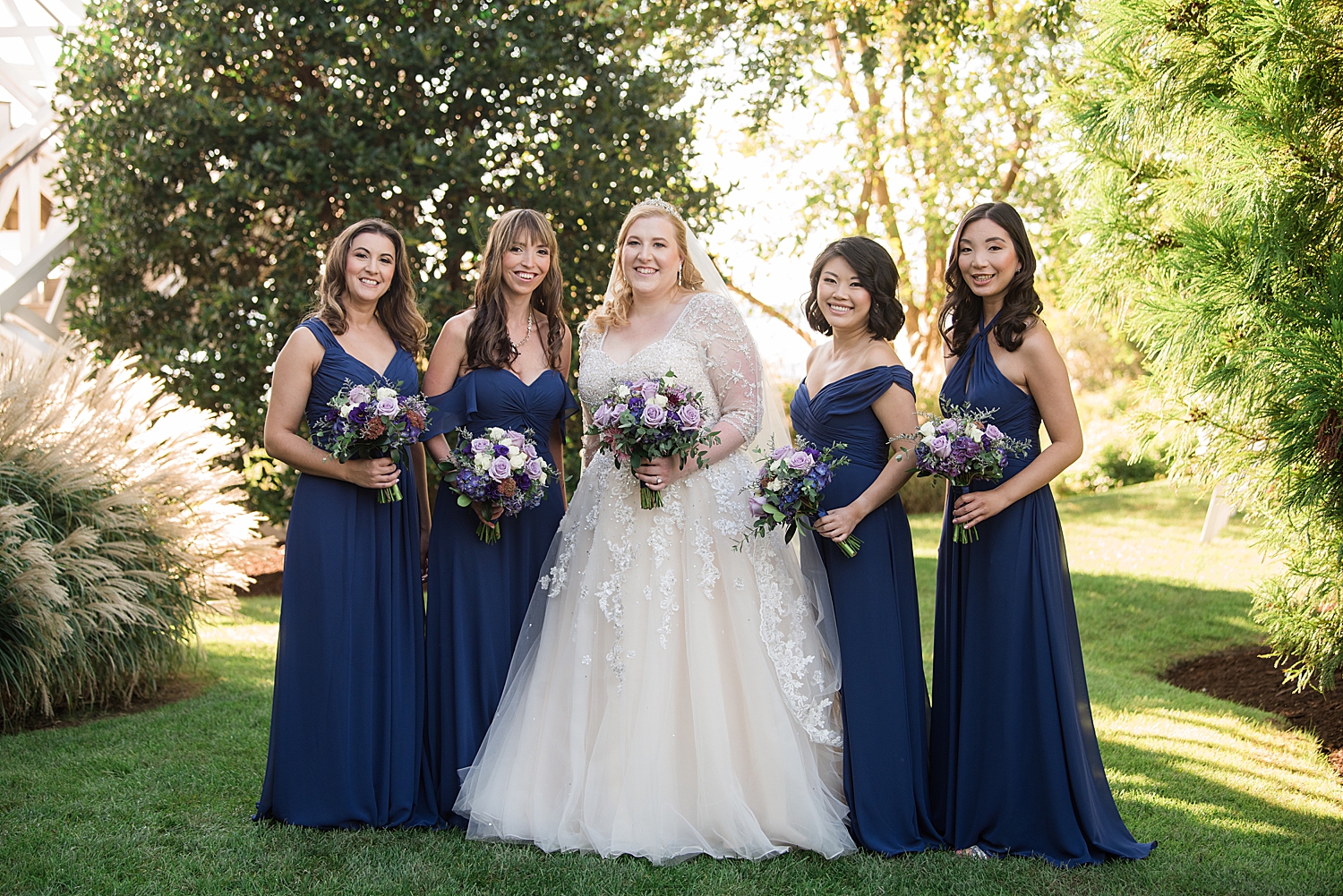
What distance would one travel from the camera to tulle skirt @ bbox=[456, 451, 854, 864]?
13.0ft

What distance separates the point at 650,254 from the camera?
4.49 m

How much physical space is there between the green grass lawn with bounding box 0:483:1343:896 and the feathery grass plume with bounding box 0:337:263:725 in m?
0.36

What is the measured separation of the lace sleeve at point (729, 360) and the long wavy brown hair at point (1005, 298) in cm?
85

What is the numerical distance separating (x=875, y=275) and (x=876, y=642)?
5.06 feet

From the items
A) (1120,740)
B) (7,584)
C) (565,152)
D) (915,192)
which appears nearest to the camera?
(7,584)

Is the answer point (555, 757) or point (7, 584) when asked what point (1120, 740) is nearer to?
point (555, 757)

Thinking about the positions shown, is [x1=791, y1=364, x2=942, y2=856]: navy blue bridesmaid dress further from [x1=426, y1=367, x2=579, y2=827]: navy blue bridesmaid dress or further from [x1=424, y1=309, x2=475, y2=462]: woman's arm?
[x1=424, y1=309, x2=475, y2=462]: woman's arm

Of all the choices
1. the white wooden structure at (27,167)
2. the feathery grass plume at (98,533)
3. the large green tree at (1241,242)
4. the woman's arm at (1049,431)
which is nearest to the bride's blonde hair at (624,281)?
the woman's arm at (1049,431)

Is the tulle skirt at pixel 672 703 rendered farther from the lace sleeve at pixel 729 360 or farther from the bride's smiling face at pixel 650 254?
the bride's smiling face at pixel 650 254

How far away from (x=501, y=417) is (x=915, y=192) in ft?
46.6

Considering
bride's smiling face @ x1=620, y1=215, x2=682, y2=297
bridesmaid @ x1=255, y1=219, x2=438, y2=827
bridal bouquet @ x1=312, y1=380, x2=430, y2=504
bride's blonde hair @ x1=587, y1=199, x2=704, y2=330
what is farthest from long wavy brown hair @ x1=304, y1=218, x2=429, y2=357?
bride's smiling face @ x1=620, y1=215, x2=682, y2=297

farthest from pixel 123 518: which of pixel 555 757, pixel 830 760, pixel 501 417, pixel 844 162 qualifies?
pixel 844 162

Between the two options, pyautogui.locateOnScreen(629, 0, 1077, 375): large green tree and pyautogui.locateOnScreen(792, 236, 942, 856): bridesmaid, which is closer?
pyautogui.locateOnScreen(792, 236, 942, 856): bridesmaid

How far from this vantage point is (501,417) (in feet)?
15.1
